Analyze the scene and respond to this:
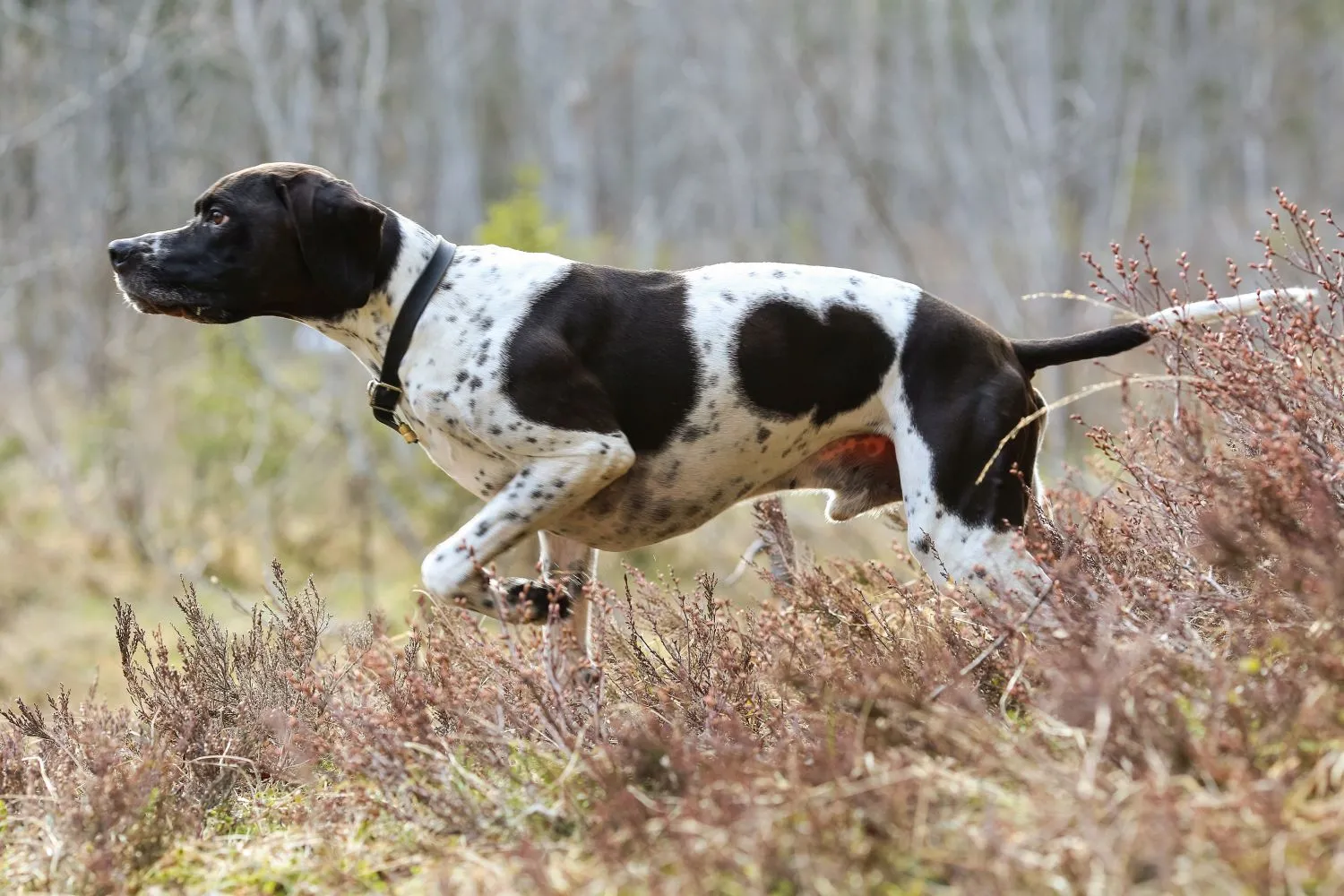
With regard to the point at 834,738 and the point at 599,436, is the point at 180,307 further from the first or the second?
the point at 834,738

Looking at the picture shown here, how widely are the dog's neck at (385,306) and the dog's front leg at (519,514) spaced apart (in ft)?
2.05

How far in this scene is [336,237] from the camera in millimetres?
4004

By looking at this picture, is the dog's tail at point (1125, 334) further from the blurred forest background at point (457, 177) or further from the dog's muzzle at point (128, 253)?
the blurred forest background at point (457, 177)

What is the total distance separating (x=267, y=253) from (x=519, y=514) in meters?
1.09

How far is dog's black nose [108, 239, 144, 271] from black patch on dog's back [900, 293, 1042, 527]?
2.31 metres

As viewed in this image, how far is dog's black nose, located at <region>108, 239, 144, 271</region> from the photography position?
13.4 feet

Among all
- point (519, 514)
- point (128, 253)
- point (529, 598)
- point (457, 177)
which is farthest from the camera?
point (457, 177)

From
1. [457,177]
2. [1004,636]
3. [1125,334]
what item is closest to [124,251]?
[1004,636]

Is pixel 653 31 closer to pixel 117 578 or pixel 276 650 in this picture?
pixel 117 578

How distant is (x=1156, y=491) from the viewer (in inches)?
151

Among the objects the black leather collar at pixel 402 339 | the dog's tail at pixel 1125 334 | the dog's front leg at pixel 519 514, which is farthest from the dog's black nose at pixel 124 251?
the dog's tail at pixel 1125 334

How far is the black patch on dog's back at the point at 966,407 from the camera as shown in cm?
389

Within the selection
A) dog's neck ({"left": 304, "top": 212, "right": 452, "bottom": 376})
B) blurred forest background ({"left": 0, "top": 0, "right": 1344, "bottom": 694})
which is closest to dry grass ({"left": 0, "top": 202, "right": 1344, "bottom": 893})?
dog's neck ({"left": 304, "top": 212, "right": 452, "bottom": 376})

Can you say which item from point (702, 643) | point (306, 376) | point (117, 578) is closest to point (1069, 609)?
point (702, 643)
